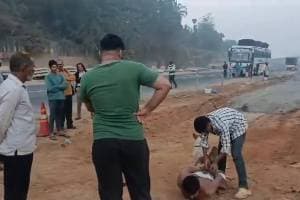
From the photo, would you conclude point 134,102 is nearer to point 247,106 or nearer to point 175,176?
point 175,176

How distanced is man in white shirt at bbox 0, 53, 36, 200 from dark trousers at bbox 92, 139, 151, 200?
0.71 metres

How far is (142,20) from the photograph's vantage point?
72.2m

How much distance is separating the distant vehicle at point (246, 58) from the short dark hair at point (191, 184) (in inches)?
1402

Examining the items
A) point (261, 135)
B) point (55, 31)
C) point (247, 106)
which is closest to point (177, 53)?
point (55, 31)

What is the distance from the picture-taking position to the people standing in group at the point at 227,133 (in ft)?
19.6

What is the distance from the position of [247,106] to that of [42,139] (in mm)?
8119

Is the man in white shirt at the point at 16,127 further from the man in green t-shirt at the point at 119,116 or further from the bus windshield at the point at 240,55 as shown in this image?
the bus windshield at the point at 240,55

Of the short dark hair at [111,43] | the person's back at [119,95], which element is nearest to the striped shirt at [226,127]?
the person's back at [119,95]

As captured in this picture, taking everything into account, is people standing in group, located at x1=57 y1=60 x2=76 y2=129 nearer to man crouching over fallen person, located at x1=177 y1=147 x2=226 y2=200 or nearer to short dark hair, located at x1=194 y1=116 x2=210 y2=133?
man crouching over fallen person, located at x1=177 y1=147 x2=226 y2=200

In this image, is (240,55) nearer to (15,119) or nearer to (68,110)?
(68,110)

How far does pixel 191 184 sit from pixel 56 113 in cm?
496

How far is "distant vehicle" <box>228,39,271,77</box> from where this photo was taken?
41969 mm

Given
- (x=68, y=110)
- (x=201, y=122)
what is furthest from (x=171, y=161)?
(x=68, y=110)

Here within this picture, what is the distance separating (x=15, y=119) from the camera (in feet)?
14.1
